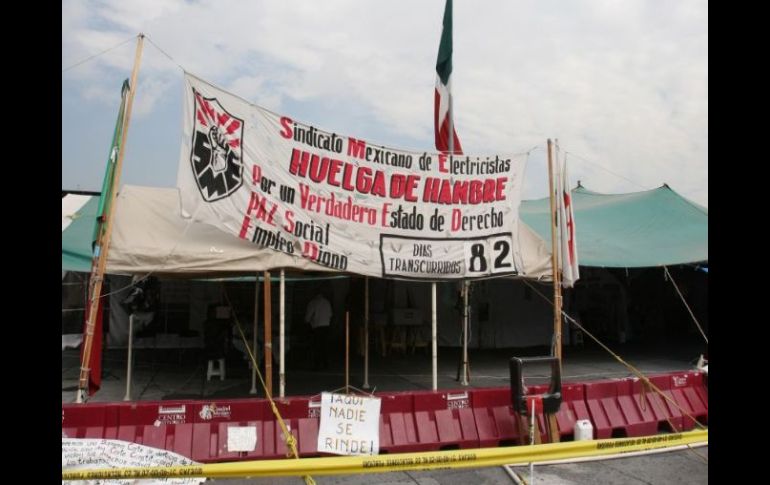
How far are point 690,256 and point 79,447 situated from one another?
12.8 metres

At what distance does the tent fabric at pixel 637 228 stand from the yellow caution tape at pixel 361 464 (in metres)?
9.51

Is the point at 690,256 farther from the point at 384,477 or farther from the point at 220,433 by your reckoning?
the point at 220,433

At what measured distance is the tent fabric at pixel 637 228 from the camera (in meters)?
13.3

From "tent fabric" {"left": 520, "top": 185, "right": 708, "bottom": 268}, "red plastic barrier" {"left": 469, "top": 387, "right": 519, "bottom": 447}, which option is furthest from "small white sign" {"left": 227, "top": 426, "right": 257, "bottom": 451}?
"tent fabric" {"left": 520, "top": 185, "right": 708, "bottom": 268}

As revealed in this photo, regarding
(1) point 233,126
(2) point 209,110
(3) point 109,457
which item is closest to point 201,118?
(2) point 209,110

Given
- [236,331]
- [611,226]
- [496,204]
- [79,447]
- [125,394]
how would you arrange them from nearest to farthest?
[79,447] → [496,204] → [125,394] → [236,331] → [611,226]

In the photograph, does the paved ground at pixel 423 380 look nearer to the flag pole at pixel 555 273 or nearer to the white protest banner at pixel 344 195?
the flag pole at pixel 555 273

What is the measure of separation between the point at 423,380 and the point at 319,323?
255 cm

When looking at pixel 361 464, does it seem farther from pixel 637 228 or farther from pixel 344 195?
pixel 637 228

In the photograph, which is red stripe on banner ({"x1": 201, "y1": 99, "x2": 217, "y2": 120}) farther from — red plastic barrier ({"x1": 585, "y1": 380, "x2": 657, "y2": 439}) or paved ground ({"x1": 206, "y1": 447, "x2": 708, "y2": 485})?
red plastic barrier ({"x1": 585, "y1": 380, "x2": 657, "y2": 439})

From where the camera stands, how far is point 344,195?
7918mm

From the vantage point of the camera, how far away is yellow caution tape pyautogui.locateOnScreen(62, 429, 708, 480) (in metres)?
3.32

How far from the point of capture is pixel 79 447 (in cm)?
527
